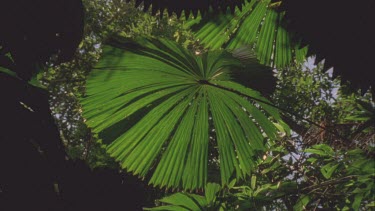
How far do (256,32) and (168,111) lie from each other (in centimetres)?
37

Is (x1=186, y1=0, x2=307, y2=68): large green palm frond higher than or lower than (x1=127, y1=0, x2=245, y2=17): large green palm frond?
higher

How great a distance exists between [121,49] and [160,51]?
152mm

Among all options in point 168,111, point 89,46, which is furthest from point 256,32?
point 89,46

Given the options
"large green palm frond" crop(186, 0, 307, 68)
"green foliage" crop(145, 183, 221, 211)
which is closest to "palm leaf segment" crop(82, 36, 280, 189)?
"large green palm frond" crop(186, 0, 307, 68)

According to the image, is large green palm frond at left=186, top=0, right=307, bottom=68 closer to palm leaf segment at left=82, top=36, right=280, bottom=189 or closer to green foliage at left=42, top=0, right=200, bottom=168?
palm leaf segment at left=82, top=36, right=280, bottom=189

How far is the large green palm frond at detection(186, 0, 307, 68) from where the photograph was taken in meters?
0.96

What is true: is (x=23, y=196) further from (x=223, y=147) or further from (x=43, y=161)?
(x=223, y=147)

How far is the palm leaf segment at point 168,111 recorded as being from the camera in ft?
3.58

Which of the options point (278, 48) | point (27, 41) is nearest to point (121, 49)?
point (278, 48)

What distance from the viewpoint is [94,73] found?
1.07 metres

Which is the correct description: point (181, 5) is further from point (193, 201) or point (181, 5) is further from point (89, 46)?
point (89, 46)

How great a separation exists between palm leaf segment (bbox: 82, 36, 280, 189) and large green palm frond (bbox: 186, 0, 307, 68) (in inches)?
5.8

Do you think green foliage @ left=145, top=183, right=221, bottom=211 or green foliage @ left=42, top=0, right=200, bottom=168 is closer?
green foliage @ left=145, top=183, right=221, bottom=211

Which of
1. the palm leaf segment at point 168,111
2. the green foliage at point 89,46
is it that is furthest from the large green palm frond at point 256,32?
the green foliage at point 89,46
